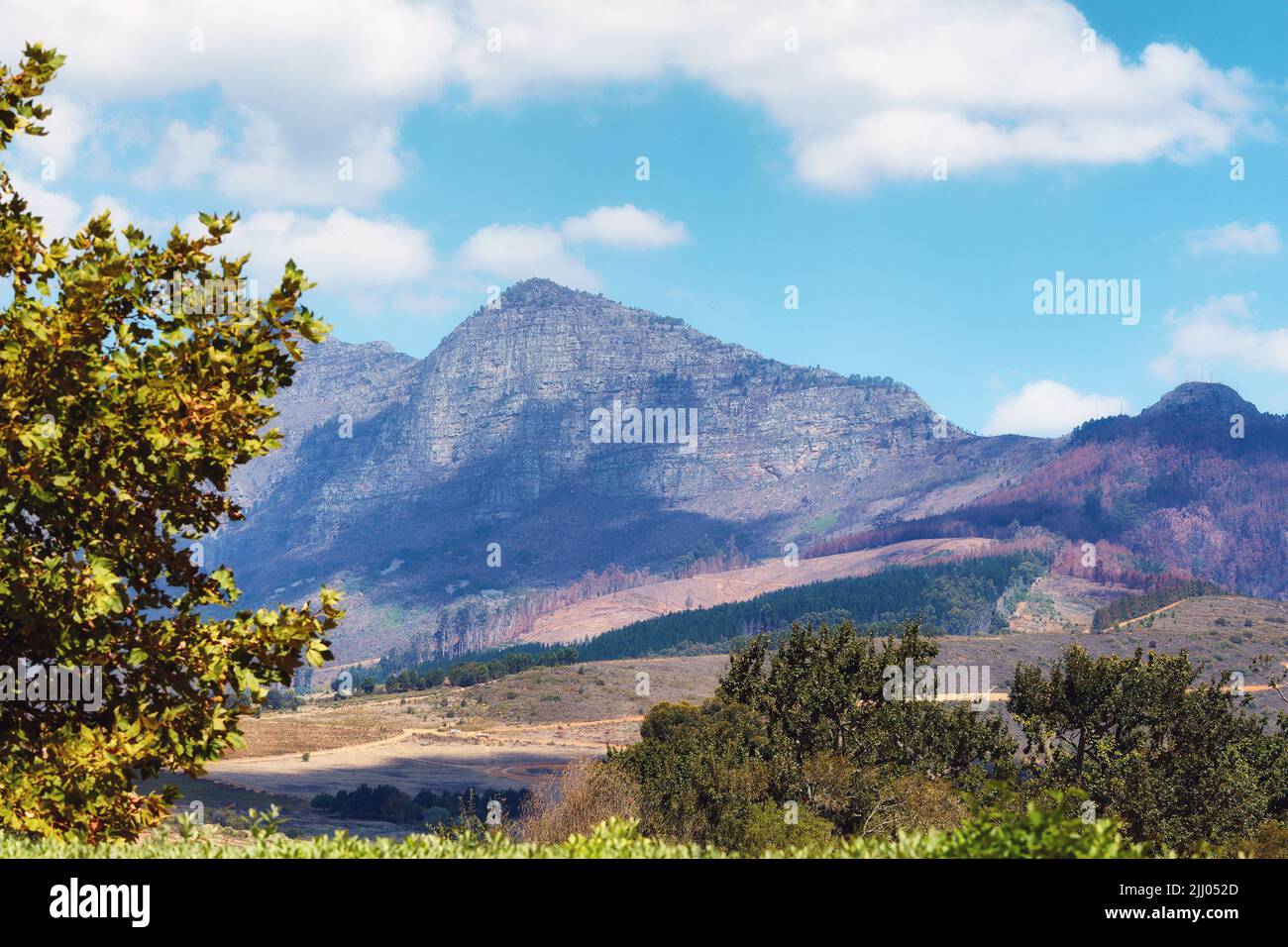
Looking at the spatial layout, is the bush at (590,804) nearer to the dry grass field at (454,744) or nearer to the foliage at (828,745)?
the foliage at (828,745)

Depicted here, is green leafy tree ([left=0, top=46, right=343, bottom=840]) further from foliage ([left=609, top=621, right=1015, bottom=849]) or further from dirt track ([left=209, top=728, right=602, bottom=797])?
dirt track ([left=209, top=728, right=602, bottom=797])

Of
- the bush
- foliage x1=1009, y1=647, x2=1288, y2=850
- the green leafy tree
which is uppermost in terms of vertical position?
the green leafy tree

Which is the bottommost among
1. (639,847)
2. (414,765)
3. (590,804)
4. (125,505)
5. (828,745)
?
(414,765)

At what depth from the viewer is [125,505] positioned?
537 inches

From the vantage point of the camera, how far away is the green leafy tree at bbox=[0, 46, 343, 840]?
1312 centimetres

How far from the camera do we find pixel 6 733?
14.4 metres

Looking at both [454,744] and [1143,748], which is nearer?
[1143,748]

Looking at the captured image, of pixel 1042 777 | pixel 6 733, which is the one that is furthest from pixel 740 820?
pixel 6 733

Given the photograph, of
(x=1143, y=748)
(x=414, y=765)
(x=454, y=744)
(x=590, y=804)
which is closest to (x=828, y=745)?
(x=590, y=804)

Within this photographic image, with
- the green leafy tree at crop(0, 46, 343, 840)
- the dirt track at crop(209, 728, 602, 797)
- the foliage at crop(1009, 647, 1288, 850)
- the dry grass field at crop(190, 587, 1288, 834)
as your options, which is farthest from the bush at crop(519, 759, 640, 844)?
the dirt track at crop(209, 728, 602, 797)

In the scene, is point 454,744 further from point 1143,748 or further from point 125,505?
point 125,505

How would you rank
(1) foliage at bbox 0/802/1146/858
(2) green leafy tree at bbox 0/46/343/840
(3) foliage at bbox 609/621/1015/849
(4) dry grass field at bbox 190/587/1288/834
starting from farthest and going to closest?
(4) dry grass field at bbox 190/587/1288/834, (3) foliage at bbox 609/621/1015/849, (2) green leafy tree at bbox 0/46/343/840, (1) foliage at bbox 0/802/1146/858

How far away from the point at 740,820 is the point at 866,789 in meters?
6.45
